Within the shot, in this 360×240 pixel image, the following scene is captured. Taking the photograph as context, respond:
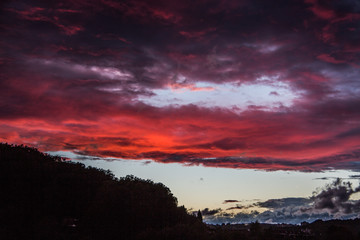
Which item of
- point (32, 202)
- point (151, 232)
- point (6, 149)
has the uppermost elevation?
point (6, 149)

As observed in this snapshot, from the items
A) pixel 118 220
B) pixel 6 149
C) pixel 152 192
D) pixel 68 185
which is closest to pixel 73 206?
pixel 68 185

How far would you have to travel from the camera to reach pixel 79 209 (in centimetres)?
4844

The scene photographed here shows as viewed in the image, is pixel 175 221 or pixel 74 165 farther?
pixel 74 165

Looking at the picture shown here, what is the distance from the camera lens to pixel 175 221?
157ft

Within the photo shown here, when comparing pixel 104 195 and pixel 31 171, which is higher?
pixel 31 171

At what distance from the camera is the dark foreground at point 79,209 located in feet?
138

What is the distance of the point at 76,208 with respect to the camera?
48.4 meters

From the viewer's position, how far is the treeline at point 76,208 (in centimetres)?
4212

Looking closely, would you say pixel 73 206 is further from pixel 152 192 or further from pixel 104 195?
pixel 152 192

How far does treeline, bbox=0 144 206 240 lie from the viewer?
4212 centimetres

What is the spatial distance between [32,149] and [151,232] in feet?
99.7

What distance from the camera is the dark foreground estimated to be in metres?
42.0

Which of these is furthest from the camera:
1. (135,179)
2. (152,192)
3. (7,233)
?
(135,179)

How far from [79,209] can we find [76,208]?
1.39 ft
